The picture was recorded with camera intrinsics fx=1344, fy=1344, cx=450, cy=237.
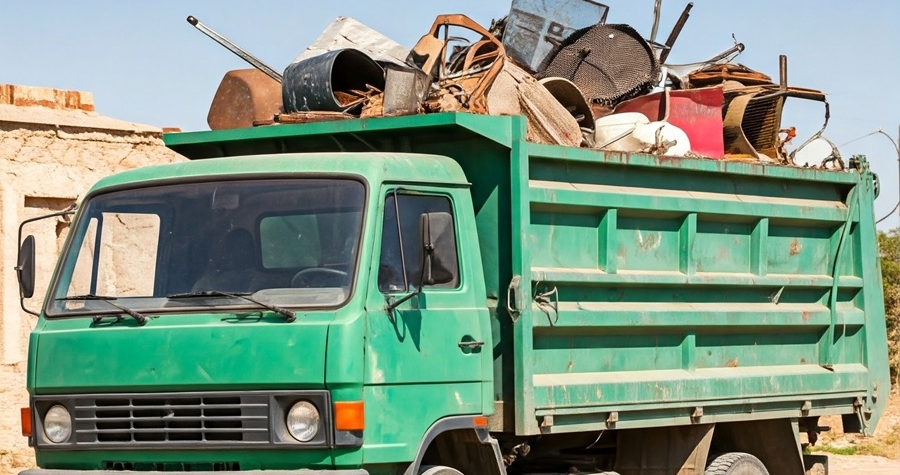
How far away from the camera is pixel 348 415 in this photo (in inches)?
207

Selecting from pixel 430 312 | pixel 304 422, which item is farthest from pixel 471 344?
pixel 304 422

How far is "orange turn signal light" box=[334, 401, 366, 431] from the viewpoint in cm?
525

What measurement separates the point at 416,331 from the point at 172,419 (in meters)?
1.06

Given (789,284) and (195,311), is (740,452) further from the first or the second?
(195,311)

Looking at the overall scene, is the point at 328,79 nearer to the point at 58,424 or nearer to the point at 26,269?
the point at 26,269

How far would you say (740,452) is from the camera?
770 cm

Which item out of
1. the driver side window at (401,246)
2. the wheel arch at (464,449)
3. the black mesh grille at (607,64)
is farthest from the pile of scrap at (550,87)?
the wheel arch at (464,449)

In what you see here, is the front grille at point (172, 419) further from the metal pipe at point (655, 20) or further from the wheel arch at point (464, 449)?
the metal pipe at point (655, 20)

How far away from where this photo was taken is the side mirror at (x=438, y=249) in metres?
5.52

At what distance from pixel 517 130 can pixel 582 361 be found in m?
1.21

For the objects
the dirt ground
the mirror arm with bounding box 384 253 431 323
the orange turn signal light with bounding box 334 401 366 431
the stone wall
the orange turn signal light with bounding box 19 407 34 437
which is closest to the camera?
the orange turn signal light with bounding box 334 401 366 431

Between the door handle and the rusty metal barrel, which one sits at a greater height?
the rusty metal barrel

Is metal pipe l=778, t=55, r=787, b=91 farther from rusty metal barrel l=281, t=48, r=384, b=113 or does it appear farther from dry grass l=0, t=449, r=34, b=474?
dry grass l=0, t=449, r=34, b=474

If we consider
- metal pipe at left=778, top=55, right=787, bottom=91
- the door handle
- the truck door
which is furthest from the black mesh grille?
the door handle
